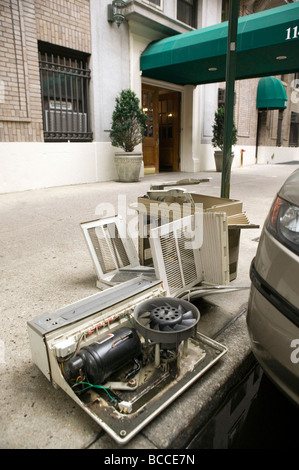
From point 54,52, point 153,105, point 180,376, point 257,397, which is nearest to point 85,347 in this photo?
point 180,376

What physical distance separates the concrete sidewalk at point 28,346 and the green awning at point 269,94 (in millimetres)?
13319

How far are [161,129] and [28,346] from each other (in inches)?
462

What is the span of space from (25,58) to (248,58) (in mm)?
5440

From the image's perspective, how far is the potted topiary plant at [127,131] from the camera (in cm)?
818

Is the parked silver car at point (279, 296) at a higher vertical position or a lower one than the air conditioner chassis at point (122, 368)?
higher

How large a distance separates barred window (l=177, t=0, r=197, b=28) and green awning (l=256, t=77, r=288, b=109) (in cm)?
602

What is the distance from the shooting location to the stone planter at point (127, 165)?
8.38m

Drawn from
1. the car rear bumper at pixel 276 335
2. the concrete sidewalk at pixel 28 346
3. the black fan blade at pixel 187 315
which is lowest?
the concrete sidewalk at pixel 28 346

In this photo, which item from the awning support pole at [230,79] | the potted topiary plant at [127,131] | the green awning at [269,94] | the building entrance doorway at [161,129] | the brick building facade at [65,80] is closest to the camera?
the awning support pole at [230,79]

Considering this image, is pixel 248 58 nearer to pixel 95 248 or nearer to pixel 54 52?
pixel 54 52

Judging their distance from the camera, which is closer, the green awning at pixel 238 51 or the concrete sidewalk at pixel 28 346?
the concrete sidewalk at pixel 28 346

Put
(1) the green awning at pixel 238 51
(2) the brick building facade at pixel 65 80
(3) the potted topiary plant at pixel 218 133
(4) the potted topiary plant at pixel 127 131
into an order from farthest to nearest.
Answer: (3) the potted topiary plant at pixel 218 133, (4) the potted topiary plant at pixel 127 131, (1) the green awning at pixel 238 51, (2) the brick building facade at pixel 65 80
